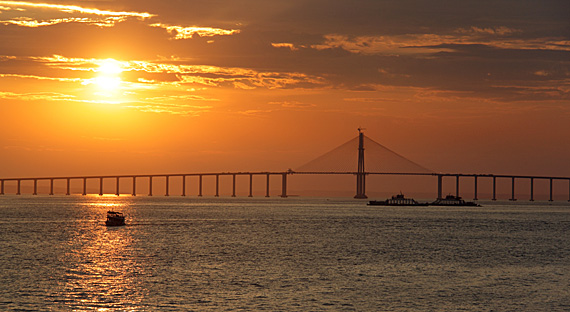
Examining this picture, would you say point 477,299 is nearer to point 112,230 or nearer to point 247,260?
point 247,260

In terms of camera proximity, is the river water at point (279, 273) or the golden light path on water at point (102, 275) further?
the river water at point (279, 273)

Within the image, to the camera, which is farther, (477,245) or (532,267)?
(477,245)

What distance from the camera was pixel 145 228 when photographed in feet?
361

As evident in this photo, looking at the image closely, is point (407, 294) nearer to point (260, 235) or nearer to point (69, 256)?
point (69, 256)

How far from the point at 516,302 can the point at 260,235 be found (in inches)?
2170

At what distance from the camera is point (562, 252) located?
2982 inches

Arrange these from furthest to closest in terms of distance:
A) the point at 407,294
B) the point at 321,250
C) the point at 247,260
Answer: the point at 321,250 < the point at 247,260 < the point at 407,294

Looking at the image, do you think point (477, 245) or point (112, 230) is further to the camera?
A: point (112, 230)

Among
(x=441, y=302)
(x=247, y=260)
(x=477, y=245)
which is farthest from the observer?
(x=477, y=245)

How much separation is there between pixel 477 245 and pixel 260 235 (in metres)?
27.0

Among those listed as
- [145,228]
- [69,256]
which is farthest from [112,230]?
[69,256]

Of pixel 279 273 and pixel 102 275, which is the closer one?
pixel 102 275

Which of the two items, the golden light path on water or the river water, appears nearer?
the golden light path on water

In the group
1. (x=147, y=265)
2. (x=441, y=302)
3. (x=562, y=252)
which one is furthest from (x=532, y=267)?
(x=147, y=265)
